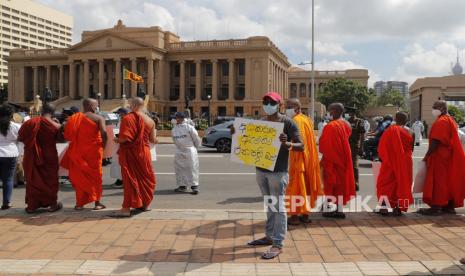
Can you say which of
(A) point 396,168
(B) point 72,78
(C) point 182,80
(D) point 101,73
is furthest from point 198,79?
(A) point 396,168

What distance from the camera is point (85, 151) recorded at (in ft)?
24.6

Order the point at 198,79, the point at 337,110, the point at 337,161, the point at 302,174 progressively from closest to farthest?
the point at 302,174 < the point at 337,161 < the point at 337,110 < the point at 198,79

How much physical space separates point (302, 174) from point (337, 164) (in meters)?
0.73

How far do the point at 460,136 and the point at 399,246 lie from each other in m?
3.18

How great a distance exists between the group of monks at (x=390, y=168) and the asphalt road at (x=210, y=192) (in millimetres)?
1377

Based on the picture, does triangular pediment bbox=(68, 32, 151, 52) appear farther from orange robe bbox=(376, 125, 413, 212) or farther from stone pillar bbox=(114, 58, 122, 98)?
orange robe bbox=(376, 125, 413, 212)

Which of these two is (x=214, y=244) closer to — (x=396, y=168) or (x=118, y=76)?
(x=396, y=168)

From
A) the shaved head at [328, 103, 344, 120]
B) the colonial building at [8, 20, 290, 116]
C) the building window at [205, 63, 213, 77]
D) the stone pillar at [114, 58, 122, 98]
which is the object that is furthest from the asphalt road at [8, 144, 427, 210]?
the building window at [205, 63, 213, 77]

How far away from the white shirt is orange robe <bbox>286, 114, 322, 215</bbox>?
4.43 m

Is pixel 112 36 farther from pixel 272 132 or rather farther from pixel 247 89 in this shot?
pixel 272 132

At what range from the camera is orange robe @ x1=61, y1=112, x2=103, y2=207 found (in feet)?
24.7

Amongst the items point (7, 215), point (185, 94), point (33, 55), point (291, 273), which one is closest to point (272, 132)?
point (291, 273)

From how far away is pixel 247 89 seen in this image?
255ft

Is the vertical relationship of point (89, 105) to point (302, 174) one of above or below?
above
